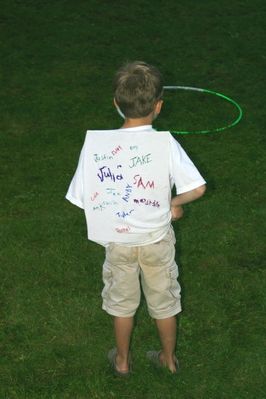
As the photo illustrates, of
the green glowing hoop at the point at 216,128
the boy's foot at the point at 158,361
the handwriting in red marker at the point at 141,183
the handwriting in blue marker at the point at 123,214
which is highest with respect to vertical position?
the handwriting in red marker at the point at 141,183

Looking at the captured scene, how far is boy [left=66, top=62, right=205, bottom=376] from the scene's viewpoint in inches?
136

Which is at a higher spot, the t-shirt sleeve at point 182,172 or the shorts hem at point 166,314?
the t-shirt sleeve at point 182,172

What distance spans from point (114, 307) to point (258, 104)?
5398 mm

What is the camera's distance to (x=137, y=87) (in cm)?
338

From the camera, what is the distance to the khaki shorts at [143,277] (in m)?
3.73

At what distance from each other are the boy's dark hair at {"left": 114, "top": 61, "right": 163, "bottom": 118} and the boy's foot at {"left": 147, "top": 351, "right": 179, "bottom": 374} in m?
1.83

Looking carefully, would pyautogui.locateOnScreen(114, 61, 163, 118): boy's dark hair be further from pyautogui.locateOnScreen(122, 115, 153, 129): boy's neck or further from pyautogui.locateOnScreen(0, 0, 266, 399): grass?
pyautogui.locateOnScreen(0, 0, 266, 399): grass

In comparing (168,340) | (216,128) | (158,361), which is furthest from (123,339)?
(216,128)

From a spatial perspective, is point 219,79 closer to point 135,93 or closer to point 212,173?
point 212,173

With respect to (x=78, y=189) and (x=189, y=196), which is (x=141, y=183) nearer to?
(x=189, y=196)

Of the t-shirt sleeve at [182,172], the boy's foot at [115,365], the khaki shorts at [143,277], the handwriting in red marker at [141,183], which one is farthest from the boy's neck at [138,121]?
the boy's foot at [115,365]

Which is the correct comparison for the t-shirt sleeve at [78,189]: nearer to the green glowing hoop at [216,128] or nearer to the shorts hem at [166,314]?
the shorts hem at [166,314]

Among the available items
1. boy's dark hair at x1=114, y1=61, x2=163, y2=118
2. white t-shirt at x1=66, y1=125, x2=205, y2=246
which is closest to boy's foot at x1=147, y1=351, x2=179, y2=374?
white t-shirt at x1=66, y1=125, x2=205, y2=246

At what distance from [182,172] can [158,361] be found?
5.01 ft
